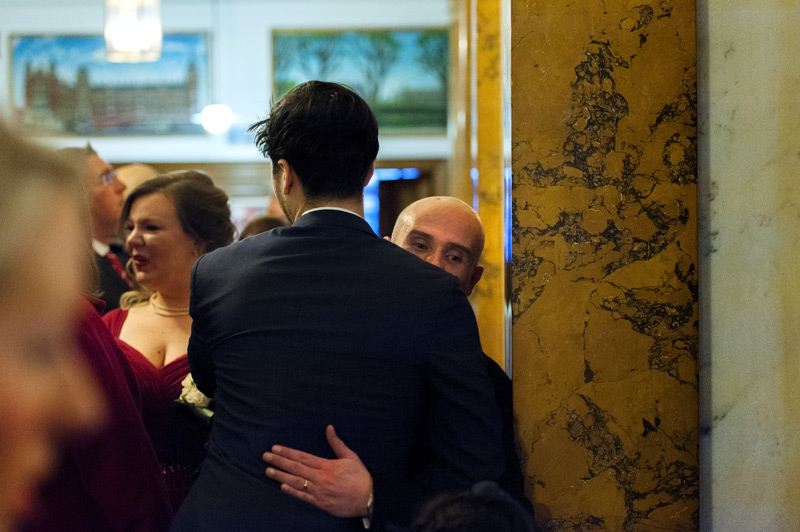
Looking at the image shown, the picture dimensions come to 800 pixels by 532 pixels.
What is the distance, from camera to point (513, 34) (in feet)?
6.18

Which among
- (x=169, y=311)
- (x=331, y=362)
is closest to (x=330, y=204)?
(x=331, y=362)

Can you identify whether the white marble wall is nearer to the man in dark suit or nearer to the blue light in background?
the man in dark suit

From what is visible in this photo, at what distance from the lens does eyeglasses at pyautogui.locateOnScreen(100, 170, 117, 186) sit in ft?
13.4

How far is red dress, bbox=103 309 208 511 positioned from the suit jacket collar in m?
0.86

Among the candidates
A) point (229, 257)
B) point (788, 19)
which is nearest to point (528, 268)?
point (229, 257)

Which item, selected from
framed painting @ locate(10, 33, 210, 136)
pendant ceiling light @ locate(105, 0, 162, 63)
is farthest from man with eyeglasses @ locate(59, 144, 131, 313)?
framed painting @ locate(10, 33, 210, 136)

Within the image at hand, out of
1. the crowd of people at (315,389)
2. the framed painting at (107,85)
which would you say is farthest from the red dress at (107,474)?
the framed painting at (107,85)

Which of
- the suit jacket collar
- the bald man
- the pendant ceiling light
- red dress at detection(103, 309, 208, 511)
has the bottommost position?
red dress at detection(103, 309, 208, 511)

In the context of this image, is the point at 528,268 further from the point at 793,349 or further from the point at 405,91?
the point at 405,91

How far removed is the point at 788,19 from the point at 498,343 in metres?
1.94

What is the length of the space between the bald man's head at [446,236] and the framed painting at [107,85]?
798 cm

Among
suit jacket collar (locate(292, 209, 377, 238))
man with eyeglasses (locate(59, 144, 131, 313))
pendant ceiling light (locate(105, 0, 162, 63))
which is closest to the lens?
suit jacket collar (locate(292, 209, 377, 238))

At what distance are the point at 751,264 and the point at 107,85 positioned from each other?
30.0 ft

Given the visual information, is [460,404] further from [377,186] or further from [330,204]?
[377,186]
